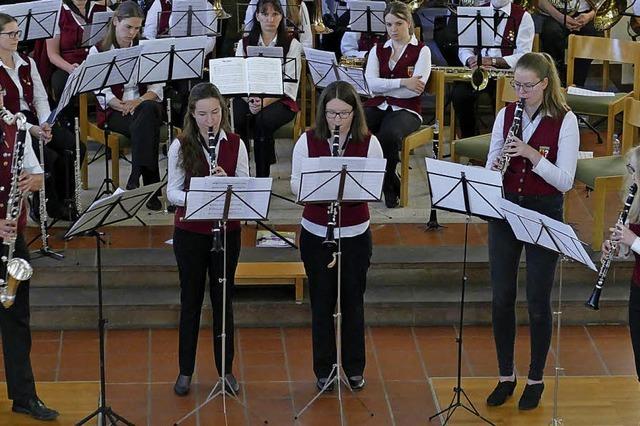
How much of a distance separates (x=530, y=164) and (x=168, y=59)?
10.4ft

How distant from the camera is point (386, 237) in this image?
8617 mm

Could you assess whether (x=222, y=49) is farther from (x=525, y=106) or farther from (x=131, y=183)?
(x=525, y=106)

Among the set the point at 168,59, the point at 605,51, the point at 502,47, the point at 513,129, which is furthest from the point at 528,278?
the point at 502,47

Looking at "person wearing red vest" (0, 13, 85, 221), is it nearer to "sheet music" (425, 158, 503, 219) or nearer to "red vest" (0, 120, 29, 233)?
"red vest" (0, 120, 29, 233)

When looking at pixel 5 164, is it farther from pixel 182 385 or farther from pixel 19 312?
pixel 182 385

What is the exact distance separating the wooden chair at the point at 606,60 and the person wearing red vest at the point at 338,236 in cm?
314

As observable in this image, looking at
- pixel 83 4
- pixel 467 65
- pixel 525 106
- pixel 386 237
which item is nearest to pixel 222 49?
pixel 83 4

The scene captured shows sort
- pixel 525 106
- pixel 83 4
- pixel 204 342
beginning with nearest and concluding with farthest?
pixel 525 106, pixel 204 342, pixel 83 4

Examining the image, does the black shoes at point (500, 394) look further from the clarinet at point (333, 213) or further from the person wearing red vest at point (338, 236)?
the clarinet at point (333, 213)

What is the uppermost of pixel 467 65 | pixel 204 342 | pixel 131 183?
pixel 467 65

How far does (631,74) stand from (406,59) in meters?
3.58

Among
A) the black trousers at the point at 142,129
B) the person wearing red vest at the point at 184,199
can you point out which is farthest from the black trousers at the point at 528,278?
the black trousers at the point at 142,129

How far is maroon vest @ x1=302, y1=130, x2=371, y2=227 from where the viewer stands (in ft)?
21.4

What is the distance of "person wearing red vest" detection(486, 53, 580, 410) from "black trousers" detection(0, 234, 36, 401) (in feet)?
8.28
